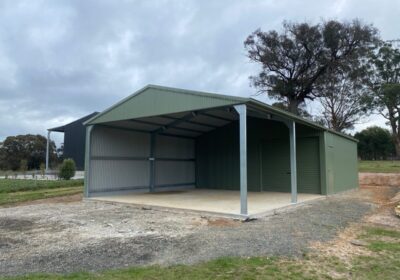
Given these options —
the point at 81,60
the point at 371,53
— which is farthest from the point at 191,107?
the point at 371,53

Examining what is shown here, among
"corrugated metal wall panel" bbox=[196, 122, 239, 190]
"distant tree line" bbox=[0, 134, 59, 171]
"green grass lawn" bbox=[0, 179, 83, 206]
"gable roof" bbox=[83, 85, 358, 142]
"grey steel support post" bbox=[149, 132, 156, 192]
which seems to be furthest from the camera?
"distant tree line" bbox=[0, 134, 59, 171]

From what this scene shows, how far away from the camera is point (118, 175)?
1193cm

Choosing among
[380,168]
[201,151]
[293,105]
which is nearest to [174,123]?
[201,151]

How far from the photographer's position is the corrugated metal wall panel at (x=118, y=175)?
11.2 m

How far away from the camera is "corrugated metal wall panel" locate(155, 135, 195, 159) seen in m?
13.7

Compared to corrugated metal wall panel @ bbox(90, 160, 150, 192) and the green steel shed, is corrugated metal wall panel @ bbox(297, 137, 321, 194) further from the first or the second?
corrugated metal wall panel @ bbox(90, 160, 150, 192)

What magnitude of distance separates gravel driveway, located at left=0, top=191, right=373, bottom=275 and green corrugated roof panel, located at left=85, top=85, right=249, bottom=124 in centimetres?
276

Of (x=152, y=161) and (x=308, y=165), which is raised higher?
(x=152, y=161)

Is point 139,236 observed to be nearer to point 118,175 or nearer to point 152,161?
point 118,175

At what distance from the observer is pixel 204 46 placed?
15.6 meters

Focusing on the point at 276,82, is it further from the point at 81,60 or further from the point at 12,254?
the point at 12,254

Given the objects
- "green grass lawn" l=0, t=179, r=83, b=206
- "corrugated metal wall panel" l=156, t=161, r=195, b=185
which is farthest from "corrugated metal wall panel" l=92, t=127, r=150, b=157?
"green grass lawn" l=0, t=179, r=83, b=206

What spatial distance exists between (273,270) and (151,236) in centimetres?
246

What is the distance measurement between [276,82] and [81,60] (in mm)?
21127
